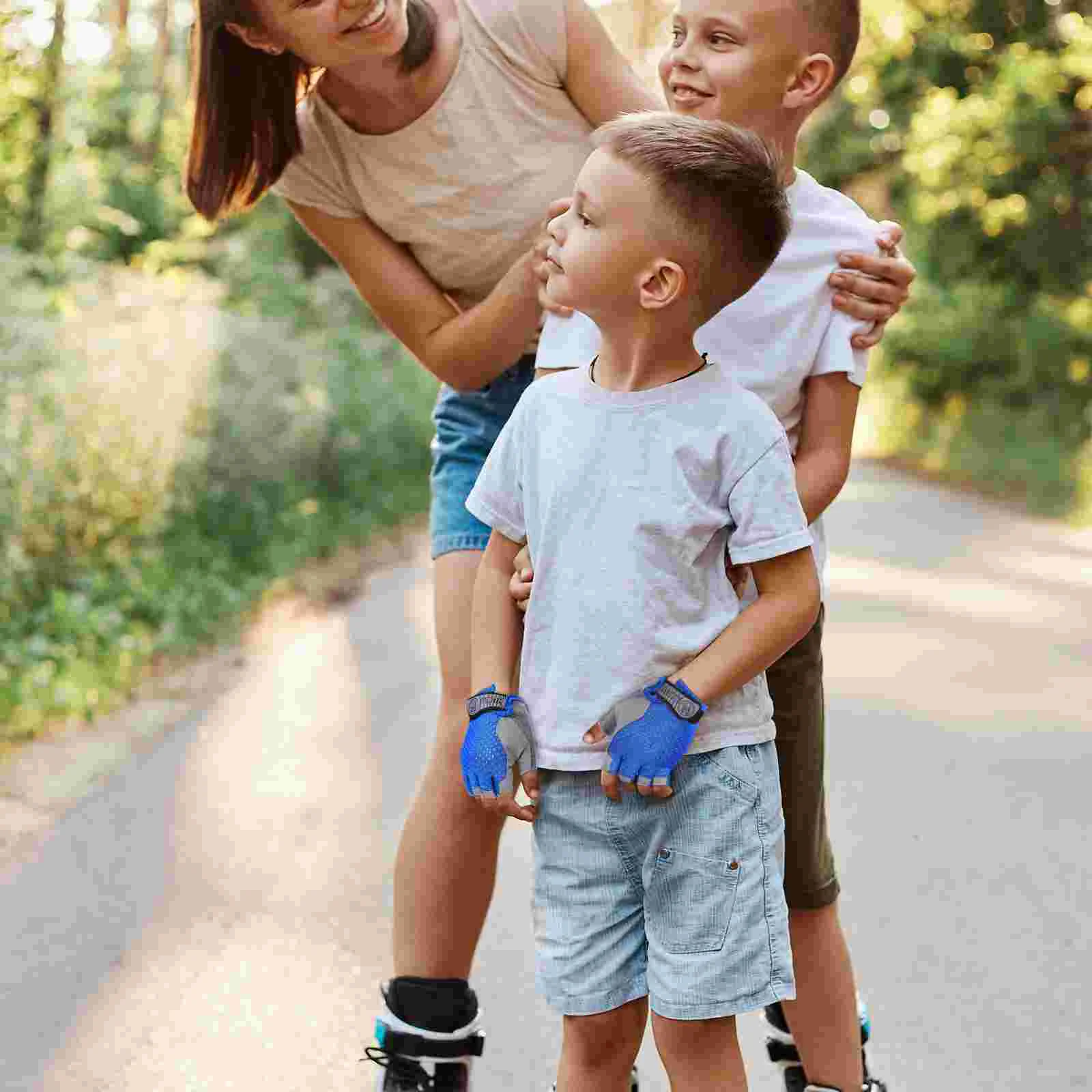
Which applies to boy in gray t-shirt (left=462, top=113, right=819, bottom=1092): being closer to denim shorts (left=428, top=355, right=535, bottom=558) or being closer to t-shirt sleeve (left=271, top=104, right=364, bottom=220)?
denim shorts (left=428, top=355, right=535, bottom=558)

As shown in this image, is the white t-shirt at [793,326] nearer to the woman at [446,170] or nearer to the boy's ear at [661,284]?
the boy's ear at [661,284]

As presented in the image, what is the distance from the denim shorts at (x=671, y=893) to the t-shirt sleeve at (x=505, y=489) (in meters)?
0.35

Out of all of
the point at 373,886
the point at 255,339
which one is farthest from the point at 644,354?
the point at 255,339

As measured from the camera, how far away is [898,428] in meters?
20.3

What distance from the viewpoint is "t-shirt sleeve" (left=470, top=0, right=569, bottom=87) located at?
277 cm

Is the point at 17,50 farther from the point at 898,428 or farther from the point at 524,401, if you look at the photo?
the point at 898,428

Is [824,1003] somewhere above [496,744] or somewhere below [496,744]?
below

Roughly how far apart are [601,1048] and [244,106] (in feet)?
5.24

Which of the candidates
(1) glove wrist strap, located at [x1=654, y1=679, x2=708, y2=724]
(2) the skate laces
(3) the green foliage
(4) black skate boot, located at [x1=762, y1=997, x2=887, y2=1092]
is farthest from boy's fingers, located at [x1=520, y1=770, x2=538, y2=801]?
(3) the green foliage

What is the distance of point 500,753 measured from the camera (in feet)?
7.29

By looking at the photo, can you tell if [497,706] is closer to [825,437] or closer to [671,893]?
[671,893]

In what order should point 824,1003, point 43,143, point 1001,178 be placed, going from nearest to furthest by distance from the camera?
point 824,1003 → point 43,143 → point 1001,178

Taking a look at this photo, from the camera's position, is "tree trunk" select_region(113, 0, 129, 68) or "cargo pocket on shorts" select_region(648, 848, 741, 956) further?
"tree trunk" select_region(113, 0, 129, 68)

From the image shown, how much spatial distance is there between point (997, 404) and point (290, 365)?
33.2 feet
